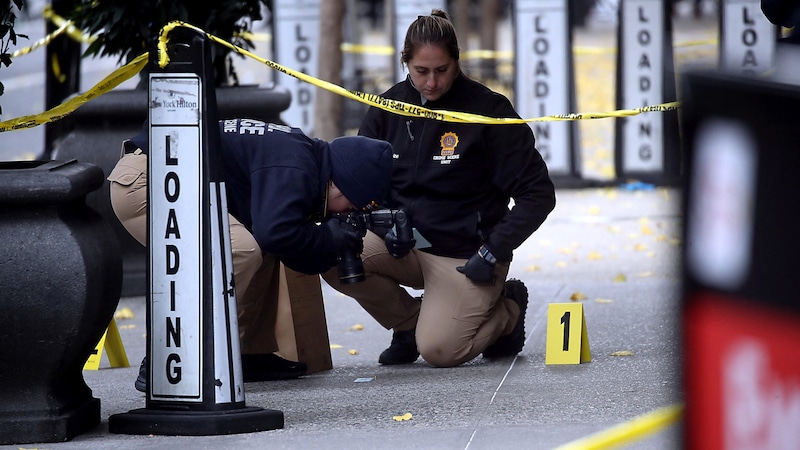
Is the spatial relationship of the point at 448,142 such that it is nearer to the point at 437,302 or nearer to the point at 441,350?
the point at 437,302

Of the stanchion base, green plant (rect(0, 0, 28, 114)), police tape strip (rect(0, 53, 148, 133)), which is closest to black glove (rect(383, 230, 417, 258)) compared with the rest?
the stanchion base

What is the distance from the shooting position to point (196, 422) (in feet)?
12.9

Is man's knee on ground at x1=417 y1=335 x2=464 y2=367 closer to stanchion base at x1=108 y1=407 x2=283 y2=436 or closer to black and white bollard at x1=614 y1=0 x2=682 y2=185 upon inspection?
stanchion base at x1=108 y1=407 x2=283 y2=436

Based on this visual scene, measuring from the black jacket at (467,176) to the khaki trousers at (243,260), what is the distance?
70 cm

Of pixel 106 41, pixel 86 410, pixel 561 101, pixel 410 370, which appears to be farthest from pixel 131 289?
pixel 561 101

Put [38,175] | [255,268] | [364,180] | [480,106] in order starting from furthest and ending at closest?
[480,106]
[255,268]
[364,180]
[38,175]

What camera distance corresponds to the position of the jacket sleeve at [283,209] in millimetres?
4188

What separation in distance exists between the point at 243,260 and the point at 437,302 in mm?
922

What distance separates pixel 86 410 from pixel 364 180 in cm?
128

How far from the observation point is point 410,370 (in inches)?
206

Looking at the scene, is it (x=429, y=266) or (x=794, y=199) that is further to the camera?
(x=429, y=266)

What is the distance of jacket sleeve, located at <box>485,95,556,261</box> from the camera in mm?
5023

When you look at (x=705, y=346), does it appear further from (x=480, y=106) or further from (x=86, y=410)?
(x=480, y=106)

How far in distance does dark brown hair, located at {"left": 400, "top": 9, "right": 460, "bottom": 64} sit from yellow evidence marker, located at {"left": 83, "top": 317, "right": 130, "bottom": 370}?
1.81m
